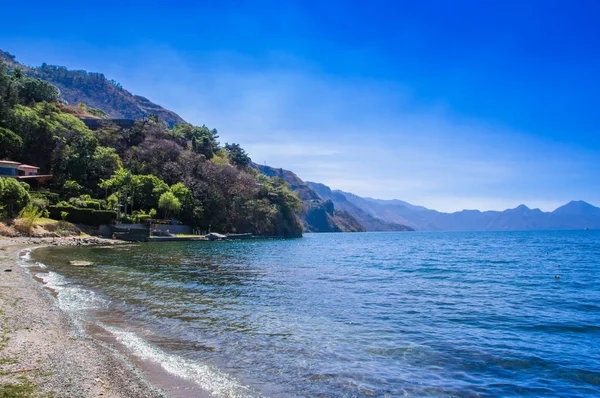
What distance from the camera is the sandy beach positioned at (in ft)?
21.2

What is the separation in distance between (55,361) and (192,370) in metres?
2.80

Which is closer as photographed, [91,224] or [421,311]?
[421,311]

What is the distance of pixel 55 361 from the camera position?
25.4ft

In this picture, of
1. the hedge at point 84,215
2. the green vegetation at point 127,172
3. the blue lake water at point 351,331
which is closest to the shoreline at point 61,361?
the blue lake water at point 351,331

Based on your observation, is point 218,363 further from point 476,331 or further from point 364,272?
point 364,272

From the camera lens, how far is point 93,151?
Answer: 81750 mm

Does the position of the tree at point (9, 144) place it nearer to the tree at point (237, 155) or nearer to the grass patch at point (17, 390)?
the tree at point (237, 155)

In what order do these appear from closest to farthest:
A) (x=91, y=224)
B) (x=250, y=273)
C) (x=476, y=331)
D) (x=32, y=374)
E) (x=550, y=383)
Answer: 1. (x=32, y=374)
2. (x=550, y=383)
3. (x=476, y=331)
4. (x=250, y=273)
5. (x=91, y=224)

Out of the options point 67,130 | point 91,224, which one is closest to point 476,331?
point 91,224

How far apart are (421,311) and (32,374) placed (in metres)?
13.0

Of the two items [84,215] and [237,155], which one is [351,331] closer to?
[84,215]

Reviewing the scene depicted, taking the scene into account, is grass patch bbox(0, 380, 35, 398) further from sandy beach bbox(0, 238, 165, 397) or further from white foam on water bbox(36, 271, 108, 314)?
white foam on water bbox(36, 271, 108, 314)

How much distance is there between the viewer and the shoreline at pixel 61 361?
6531 mm

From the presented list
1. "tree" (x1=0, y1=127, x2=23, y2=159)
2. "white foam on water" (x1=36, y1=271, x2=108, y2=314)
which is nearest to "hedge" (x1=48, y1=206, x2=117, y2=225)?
"tree" (x1=0, y1=127, x2=23, y2=159)
